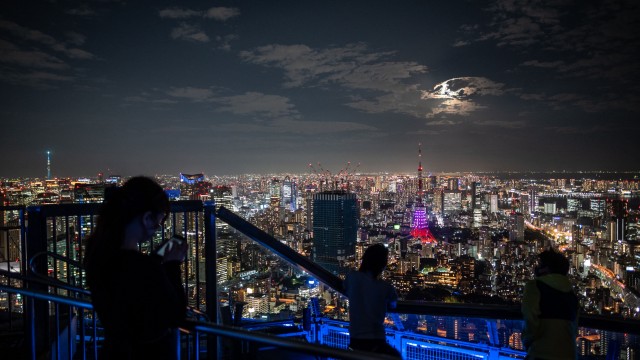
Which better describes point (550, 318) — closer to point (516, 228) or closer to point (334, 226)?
point (516, 228)

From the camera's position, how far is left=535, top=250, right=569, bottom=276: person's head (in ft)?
8.18

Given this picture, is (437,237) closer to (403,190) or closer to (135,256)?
(403,190)

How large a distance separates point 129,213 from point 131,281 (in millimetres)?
280

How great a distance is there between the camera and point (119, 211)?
1.41 m

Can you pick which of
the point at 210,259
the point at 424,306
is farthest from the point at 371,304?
the point at 210,259

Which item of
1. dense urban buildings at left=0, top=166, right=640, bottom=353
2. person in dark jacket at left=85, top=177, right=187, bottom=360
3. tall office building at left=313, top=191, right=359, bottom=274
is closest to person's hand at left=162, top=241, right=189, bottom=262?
person in dark jacket at left=85, top=177, right=187, bottom=360

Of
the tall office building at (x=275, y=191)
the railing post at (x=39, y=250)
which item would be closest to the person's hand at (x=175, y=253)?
the railing post at (x=39, y=250)

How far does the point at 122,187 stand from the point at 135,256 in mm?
292

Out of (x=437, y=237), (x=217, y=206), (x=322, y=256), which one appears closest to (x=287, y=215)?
(x=322, y=256)

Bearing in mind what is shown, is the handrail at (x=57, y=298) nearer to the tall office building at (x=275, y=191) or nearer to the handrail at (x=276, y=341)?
the handrail at (x=276, y=341)

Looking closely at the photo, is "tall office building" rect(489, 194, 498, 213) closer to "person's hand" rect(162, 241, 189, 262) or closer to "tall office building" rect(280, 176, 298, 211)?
"tall office building" rect(280, 176, 298, 211)

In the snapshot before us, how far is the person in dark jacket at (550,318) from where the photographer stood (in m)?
2.34

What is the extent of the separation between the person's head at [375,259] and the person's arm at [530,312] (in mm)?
947

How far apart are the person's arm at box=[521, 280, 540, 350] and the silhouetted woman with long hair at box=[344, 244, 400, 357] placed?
0.84m
